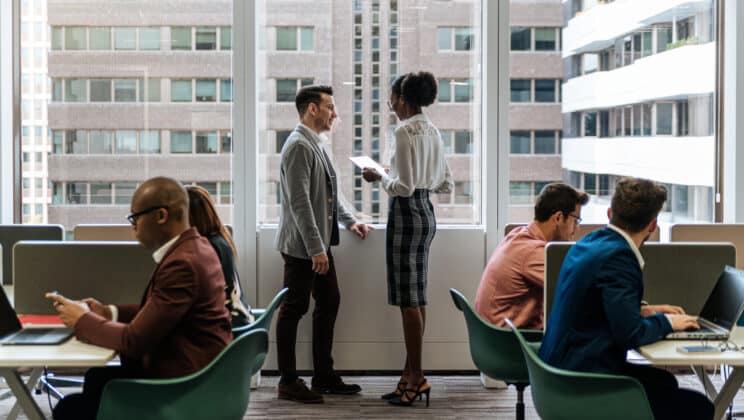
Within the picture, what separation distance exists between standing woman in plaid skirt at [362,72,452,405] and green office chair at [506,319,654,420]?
211 cm

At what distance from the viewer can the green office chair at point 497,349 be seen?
4.18m

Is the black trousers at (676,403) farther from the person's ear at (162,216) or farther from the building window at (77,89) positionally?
the building window at (77,89)

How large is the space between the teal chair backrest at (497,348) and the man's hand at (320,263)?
1277 millimetres

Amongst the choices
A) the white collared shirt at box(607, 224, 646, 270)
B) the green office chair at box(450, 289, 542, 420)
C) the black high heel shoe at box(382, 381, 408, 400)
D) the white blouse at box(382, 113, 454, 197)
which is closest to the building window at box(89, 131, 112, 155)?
the white blouse at box(382, 113, 454, 197)

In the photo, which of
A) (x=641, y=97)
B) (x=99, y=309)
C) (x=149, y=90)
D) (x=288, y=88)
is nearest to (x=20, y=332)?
(x=99, y=309)

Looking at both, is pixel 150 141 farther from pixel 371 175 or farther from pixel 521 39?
pixel 521 39

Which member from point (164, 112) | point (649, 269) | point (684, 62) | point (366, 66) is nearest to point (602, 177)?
point (684, 62)

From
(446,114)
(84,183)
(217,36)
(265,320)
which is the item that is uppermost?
(217,36)

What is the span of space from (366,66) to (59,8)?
2071mm

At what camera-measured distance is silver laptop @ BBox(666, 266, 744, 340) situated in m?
3.52

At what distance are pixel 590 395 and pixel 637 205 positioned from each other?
689 mm

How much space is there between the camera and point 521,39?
6.26 m

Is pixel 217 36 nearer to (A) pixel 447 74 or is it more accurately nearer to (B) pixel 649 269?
(A) pixel 447 74

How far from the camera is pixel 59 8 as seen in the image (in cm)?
627
